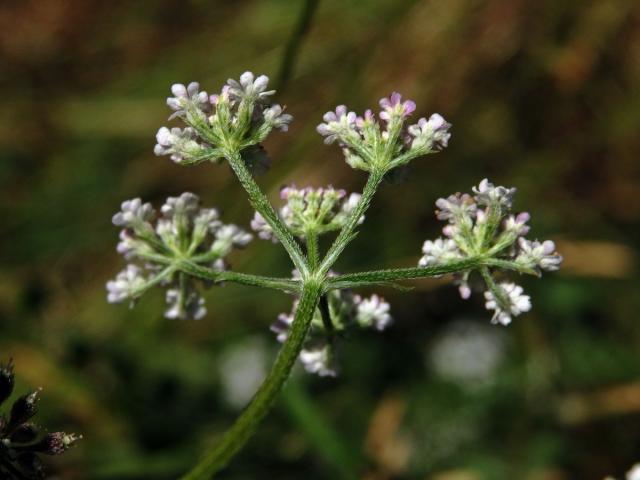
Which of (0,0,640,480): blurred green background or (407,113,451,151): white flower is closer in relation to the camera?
(407,113,451,151): white flower

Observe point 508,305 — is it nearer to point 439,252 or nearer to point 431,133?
point 439,252

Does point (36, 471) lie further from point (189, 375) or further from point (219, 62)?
point (219, 62)

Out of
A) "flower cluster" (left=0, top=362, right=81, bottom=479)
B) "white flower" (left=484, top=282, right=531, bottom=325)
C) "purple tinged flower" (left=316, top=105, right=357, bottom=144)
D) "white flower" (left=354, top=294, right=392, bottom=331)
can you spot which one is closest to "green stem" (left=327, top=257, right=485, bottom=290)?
"white flower" (left=484, top=282, right=531, bottom=325)

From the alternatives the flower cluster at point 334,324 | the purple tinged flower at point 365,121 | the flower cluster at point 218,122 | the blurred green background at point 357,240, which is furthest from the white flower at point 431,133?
the blurred green background at point 357,240

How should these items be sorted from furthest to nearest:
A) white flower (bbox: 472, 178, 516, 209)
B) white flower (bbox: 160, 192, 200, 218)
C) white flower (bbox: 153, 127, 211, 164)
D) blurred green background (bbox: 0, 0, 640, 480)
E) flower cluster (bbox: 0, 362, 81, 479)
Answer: blurred green background (bbox: 0, 0, 640, 480) → white flower (bbox: 160, 192, 200, 218) → white flower (bbox: 153, 127, 211, 164) → white flower (bbox: 472, 178, 516, 209) → flower cluster (bbox: 0, 362, 81, 479)

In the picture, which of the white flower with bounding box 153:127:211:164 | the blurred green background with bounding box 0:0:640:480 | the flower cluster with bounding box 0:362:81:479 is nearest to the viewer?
the flower cluster with bounding box 0:362:81:479

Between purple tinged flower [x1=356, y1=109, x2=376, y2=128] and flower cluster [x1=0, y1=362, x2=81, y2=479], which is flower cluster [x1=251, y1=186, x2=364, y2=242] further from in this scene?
flower cluster [x1=0, y1=362, x2=81, y2=479]

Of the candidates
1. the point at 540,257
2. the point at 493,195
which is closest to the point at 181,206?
the point at 493,195
